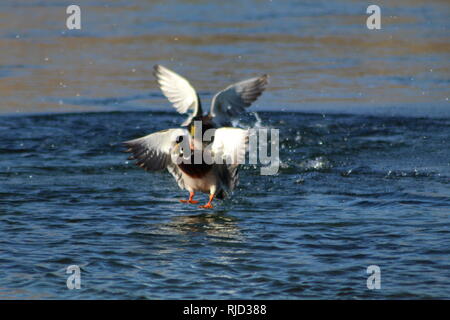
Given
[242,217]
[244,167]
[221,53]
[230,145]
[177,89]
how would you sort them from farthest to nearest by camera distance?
[221,53]
[244,167]
[177,89]
[242,217]
[230,145]

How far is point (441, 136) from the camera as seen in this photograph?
9484mm

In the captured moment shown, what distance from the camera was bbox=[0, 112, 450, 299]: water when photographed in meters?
5.83

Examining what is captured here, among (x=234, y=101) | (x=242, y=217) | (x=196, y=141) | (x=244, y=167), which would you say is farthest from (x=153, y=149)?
(x=244, y=167)

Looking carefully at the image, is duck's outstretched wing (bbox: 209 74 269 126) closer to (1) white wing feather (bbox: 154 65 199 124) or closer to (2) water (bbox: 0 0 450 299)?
(1) white wing feather (bbox: 154 65 199 124)

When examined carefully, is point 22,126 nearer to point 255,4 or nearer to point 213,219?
point 213,219

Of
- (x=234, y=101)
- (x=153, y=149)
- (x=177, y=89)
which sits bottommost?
(x=153, y=149)

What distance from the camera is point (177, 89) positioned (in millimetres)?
7559

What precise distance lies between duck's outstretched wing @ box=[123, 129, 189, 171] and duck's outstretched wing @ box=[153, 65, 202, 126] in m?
0.38

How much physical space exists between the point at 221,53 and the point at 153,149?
612cm

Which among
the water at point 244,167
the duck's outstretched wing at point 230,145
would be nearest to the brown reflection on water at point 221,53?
the water at point 244,167

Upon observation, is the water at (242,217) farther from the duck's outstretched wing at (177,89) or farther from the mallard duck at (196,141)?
the duck's outstretched wing at (177,89)

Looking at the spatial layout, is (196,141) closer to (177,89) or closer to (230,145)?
(230,145)

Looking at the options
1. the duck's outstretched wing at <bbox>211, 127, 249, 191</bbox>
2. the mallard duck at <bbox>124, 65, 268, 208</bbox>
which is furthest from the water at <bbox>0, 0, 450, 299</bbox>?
the duck's outstretched wing at <bbox>211, 127, 249, 191</bbox>

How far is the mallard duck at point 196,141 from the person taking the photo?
23.3ft
